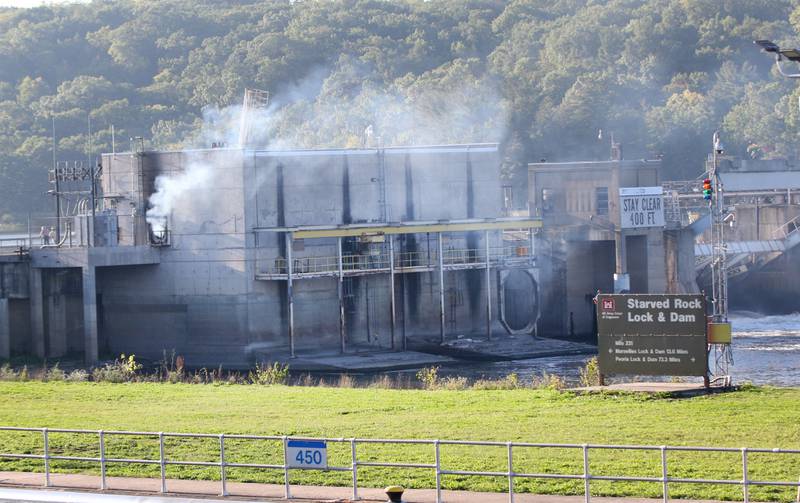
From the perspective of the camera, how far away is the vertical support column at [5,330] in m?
68.8

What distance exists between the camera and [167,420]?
38.6 metres

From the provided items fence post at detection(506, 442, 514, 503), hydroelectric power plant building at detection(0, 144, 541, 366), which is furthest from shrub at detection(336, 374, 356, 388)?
fence post at detection(506, 442, 514, 503)

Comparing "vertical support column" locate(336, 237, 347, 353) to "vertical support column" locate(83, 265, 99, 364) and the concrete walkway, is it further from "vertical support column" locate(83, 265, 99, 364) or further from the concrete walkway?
the concrete walkway

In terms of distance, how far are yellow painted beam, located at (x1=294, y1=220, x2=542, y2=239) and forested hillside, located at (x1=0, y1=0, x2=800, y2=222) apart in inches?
1428

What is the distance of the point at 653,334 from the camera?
42.2 m

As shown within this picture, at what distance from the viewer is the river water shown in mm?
64006

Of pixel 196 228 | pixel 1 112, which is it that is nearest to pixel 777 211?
pixel 196 228

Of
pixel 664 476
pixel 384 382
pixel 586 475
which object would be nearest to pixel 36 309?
pixel 384 382

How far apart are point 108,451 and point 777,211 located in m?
78.9

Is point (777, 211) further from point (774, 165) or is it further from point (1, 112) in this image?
point (1, 112)

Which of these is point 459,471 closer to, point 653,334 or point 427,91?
point 653,334

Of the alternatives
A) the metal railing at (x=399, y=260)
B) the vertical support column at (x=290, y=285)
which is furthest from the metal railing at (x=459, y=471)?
the metal railing at (x=399, y=260)

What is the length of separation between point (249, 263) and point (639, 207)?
85.8 feet

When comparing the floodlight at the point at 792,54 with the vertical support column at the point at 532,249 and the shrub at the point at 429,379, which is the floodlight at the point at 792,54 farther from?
the vertical support column at the point at 532,249
